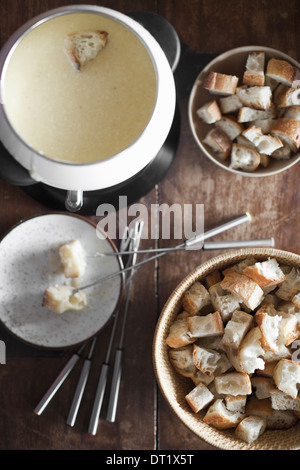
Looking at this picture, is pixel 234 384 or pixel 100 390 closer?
pixel 234 384

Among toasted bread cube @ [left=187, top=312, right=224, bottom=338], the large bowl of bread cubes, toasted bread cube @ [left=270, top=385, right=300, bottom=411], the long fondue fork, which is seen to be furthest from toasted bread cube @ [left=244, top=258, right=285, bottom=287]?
the long fondue fork

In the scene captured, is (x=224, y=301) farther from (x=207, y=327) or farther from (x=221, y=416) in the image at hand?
(x=221, y=416)

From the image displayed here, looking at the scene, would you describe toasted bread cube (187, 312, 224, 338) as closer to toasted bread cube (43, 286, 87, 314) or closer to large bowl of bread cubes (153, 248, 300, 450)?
large bowl of bread cubes (153, 248, 300, 450)

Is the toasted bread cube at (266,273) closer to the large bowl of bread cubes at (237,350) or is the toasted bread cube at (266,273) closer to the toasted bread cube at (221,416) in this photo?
the large bowl of bread cubes at (237,350)

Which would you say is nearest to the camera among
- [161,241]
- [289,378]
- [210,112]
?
[289,378]

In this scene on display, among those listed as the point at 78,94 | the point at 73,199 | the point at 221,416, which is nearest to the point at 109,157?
the point at 78,94
